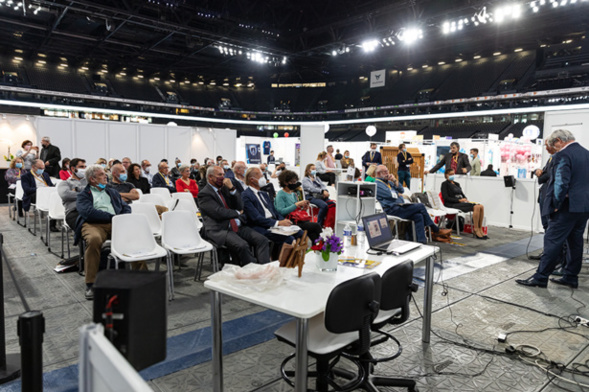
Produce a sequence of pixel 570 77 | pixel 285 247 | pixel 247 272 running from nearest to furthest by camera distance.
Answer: pixel 247 272 → pixel 285 247 → pixel 570 77

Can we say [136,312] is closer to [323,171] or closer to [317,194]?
[317,194]

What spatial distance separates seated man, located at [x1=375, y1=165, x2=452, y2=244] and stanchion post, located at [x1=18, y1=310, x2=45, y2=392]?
476cm

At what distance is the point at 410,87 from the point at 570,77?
9399 mm

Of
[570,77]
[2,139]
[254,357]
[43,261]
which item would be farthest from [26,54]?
[570,77]

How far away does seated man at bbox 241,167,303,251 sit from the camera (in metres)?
4.30

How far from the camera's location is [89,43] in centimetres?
1767

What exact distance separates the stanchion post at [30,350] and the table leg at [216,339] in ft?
2.60

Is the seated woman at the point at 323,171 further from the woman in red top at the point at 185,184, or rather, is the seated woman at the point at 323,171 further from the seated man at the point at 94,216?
the seated man at the point at 94,216

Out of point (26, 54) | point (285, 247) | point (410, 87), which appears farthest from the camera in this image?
point (410, 87)

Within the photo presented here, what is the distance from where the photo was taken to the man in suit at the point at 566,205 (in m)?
3.82

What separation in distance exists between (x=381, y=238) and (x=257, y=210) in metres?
1.78

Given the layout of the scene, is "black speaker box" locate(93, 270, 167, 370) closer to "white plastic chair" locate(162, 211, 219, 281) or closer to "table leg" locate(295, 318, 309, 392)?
"table leg" locate(295, 318, 309, 392)

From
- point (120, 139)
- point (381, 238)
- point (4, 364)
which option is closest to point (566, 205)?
point (381, 238)

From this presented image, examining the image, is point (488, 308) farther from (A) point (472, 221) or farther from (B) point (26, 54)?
(B) point (26, 54)
